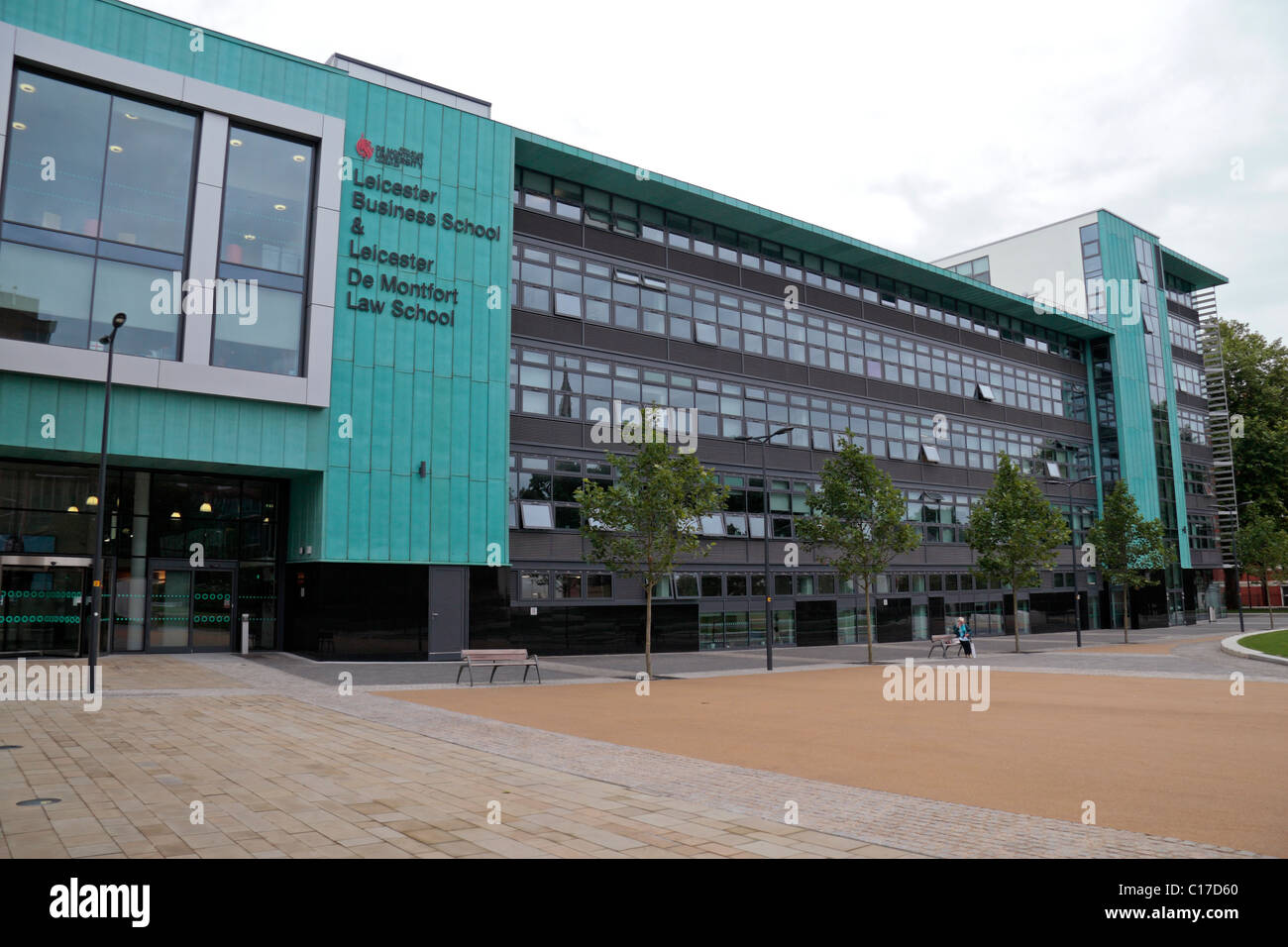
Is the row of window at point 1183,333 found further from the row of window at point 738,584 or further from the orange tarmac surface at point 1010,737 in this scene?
the orange tarmac surface at point 1010,737

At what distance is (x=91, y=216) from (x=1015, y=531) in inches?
1355

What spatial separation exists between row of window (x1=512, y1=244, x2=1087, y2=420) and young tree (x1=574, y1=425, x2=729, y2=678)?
965 cm

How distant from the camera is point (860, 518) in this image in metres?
32.0

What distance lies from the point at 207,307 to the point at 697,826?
76.9ft

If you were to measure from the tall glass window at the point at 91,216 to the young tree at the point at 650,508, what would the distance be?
510 inches

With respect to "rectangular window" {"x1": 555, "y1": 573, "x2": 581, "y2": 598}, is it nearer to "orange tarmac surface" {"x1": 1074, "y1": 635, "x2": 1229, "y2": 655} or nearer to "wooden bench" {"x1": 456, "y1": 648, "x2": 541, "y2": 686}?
"wooden bench" {"x1": 456, "y1": 648, "x2": 541, "y2": 686}

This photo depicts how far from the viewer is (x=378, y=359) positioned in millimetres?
27797

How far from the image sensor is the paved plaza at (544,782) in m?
6.64

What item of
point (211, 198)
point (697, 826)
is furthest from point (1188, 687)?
point (211, 198)

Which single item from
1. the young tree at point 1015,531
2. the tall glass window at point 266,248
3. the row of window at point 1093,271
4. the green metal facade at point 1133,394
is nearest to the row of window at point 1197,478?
the green metal facade at point 1133,394
